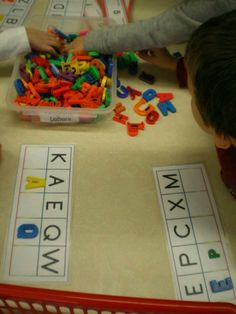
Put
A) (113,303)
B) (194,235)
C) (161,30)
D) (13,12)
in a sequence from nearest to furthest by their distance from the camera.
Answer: (113,303) < (194,235) < (161,30) < (13,12)

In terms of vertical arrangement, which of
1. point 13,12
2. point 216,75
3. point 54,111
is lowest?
point 216,75

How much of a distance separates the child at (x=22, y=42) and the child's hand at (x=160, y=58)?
0.70ft

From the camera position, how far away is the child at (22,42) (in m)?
0.68

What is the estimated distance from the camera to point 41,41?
2.33 feet

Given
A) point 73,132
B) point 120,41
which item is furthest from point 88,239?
point 120,41

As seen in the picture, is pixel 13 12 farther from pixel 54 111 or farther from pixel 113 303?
pixel 113 303

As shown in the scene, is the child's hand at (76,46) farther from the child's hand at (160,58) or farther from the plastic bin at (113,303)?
the plastic bin at (113,303)

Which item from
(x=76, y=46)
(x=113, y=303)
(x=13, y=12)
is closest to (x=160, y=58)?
(x=76, y=46)

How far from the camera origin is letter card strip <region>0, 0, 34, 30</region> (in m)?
0.84

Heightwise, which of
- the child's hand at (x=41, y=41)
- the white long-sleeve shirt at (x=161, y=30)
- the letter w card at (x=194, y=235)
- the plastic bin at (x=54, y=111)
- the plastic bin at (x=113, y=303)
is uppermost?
the child's hand at (x=41, y=41)

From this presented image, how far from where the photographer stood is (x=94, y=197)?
0.57 meters

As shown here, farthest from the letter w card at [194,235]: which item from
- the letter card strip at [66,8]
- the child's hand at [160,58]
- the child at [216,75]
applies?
the letter card strip at [66,8]

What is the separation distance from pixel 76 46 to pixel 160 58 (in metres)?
0.19

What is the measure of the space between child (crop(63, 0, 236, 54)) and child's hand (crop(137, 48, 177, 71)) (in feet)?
0.15
